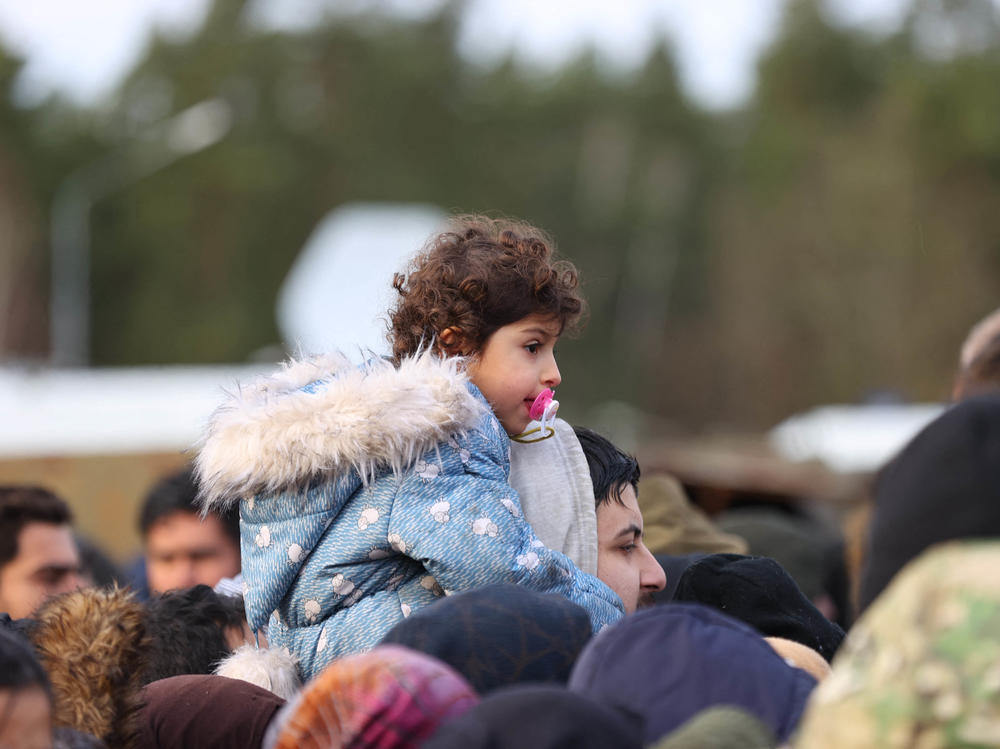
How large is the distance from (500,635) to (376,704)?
312 mm

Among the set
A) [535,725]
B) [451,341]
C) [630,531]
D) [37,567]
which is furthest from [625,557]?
[37,567]

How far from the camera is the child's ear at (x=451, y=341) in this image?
2922mm

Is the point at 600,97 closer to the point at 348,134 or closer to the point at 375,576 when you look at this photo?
the point at 348,134

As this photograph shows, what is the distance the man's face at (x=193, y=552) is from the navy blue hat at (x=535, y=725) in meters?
3.22

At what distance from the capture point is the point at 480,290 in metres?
2.89

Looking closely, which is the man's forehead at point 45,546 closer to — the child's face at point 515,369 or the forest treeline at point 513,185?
the child's face at point 515,369

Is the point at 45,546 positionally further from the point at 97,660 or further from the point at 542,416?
the point at 97,660

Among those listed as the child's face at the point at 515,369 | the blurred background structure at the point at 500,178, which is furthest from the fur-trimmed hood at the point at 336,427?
the blurred background structure at the point at 500,178

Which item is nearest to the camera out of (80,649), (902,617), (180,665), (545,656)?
(902,617)

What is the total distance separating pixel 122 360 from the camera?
1745 inches

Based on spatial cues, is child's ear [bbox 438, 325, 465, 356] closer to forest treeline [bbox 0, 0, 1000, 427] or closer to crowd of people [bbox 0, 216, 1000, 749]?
crowd of people [bbox 0, 216, 1000, 749]

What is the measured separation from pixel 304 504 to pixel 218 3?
1777 inches

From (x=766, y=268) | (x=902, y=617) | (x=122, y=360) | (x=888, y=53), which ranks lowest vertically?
(x=122, y=360)

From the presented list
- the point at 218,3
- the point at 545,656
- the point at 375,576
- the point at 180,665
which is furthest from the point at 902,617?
the point at 218,3
